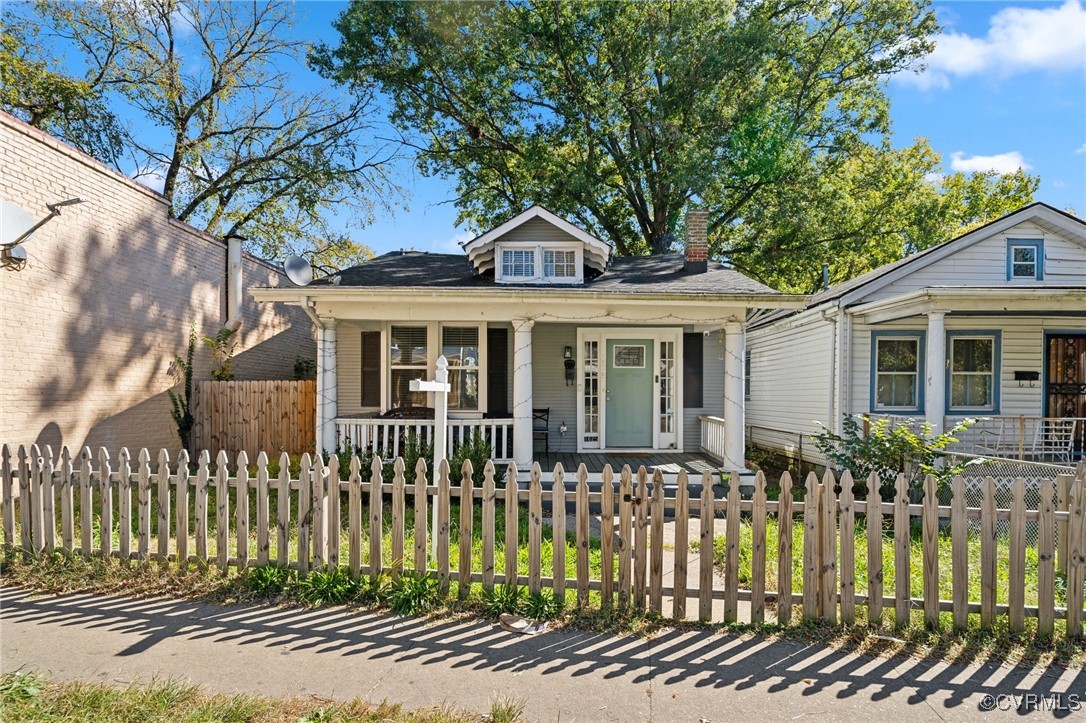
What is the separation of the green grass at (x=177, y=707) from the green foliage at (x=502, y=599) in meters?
1.12

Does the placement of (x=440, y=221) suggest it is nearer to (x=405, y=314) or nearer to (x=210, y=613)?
(x=405, y=314)

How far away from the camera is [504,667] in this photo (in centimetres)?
338

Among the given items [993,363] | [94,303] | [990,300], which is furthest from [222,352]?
[993,363]

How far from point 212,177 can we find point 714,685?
2185 cm

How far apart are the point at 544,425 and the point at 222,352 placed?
7480 millimetres

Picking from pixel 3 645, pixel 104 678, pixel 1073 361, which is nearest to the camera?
pixel 104 678

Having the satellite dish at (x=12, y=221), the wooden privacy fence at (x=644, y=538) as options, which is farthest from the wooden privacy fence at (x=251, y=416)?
the wooden privacy fence at (x=644, y=538)

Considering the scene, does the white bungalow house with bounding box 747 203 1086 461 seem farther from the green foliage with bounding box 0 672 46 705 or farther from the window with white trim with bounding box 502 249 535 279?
the green foliage with bounding box 0 672 46 705

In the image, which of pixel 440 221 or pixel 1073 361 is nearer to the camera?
pixel 1073 361

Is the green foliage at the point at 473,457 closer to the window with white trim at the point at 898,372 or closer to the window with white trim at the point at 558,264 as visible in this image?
the window with white trim at the point at 558,264

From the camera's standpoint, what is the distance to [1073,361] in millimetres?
11219

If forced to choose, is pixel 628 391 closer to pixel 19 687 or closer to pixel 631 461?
pixel 631 461

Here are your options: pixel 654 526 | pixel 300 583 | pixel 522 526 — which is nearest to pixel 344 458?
pixel 522 526

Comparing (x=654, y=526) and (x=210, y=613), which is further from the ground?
(x=654, y=526)
